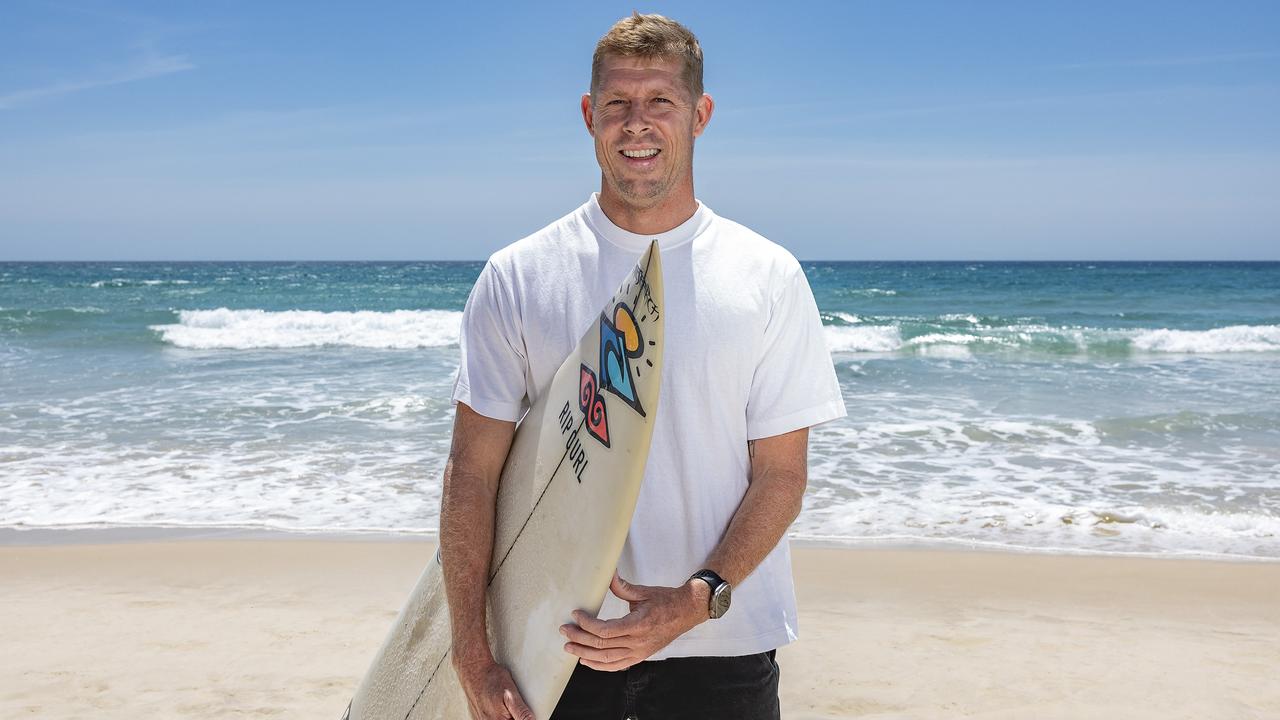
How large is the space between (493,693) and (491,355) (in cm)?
52

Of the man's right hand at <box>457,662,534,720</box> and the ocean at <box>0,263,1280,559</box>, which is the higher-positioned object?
the man's right hand at <box>457,662,534,720</box>

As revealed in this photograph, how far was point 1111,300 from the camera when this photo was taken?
2616 centimetres

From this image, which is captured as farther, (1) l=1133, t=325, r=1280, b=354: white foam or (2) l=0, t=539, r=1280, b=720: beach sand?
(1) l=1133, t=325, r=1280, b=354: white foam

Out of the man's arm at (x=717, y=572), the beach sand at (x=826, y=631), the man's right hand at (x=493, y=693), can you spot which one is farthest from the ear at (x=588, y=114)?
the beach sand at (x=826, y=631)

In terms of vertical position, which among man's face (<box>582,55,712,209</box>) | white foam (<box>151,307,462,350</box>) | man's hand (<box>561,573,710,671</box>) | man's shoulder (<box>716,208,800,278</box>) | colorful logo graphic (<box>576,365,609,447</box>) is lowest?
white foam (<box>151,307,462,350</box>)

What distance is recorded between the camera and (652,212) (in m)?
1.54

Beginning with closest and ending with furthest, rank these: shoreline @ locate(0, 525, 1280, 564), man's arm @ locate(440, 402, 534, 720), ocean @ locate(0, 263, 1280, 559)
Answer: man's arm @ locate(440, 402, 534, 720)
shoreline @ locate(0, 525, 1280, 564)
ocean @ locate(0, 263, 1280, 559)

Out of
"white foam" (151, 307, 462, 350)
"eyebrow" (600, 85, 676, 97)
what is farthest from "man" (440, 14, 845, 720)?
"white foam" (151, 307, 462, 350)

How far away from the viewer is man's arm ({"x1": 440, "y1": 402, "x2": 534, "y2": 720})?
1446 millimetres

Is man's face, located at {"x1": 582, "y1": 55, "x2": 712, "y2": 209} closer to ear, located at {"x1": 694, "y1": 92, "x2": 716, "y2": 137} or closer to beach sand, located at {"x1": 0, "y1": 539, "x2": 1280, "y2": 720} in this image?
ear, located at {"x1": 694, "y1": 92, "x2": 716, "y2": 137}

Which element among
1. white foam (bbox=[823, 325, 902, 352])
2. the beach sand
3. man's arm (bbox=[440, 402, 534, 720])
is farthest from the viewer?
white foam (bbox=[823, 325, 902, 352])

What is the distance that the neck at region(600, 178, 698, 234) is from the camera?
1.54 meters

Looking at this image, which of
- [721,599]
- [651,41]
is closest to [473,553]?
[721,599]

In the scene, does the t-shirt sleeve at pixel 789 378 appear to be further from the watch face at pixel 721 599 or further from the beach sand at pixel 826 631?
the beach sand at pixel 826 631
